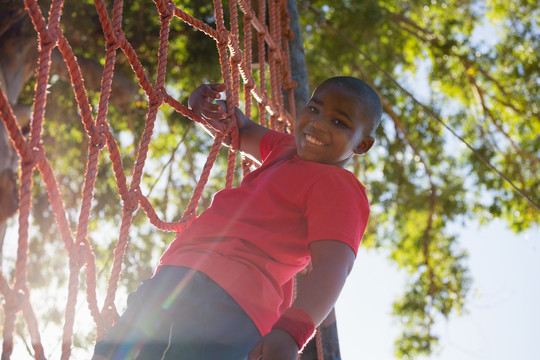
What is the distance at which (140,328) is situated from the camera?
947 millimetres

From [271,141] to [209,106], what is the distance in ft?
0.57

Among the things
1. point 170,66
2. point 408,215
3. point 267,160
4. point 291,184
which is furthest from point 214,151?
point 408,215

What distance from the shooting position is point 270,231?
1066mm

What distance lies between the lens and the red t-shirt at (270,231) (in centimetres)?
99

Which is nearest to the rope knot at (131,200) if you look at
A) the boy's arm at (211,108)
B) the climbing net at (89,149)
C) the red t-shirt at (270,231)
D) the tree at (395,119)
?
the climbing net at (89,149)

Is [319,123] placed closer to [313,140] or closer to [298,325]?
[313,140]

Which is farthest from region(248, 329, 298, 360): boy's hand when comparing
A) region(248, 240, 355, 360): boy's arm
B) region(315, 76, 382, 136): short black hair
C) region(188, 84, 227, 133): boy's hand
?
region(188, 84, 227, 133): boy's hand

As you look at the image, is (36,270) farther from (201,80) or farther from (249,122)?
(249,122)

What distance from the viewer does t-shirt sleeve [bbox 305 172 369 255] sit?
98 cm

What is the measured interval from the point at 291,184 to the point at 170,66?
115 inches

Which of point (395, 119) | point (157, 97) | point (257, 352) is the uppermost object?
point (395, 119)

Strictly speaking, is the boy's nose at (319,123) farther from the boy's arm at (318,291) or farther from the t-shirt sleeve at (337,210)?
the boy's arm at (318,291)

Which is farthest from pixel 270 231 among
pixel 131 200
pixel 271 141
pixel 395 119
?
pixel 395 119

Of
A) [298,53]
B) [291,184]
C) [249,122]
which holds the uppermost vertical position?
[298,53]
